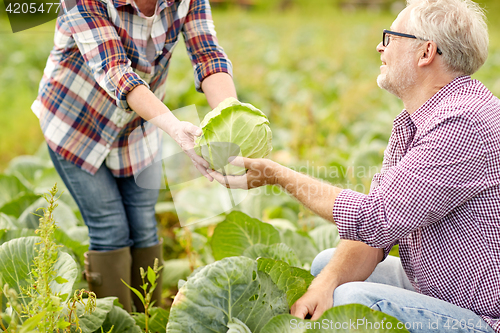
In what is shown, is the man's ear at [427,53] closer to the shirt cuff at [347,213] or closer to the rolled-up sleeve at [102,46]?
the shirt cuff at [347,213]

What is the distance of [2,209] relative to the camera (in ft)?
9.75

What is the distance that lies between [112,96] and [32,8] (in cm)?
98

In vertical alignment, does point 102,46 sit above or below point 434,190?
above

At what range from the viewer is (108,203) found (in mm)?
2170

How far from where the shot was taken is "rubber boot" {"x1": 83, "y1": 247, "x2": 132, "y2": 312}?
2.19 metres

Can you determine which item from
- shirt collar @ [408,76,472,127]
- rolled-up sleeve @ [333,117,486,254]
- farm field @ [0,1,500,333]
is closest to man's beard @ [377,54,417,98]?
shirt collar @ [408,76,472,127]

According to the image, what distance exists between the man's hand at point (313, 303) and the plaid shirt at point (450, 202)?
0.95 feet

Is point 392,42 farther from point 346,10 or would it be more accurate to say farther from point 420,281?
point 346,10

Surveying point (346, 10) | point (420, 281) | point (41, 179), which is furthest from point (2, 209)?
point (346, 10)

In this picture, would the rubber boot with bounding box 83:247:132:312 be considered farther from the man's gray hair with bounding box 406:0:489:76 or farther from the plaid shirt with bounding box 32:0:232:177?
the man's gray hair with bounding box 406:0:489:76

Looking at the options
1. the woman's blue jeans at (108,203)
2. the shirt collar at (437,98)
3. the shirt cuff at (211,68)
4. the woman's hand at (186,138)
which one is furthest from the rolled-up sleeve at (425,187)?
the woman's blue jeans at (108,203)

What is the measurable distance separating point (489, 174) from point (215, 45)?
4.35ft

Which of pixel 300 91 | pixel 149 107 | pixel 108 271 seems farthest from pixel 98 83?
pixel 300 91

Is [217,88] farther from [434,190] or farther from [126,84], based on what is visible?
[434,190]
